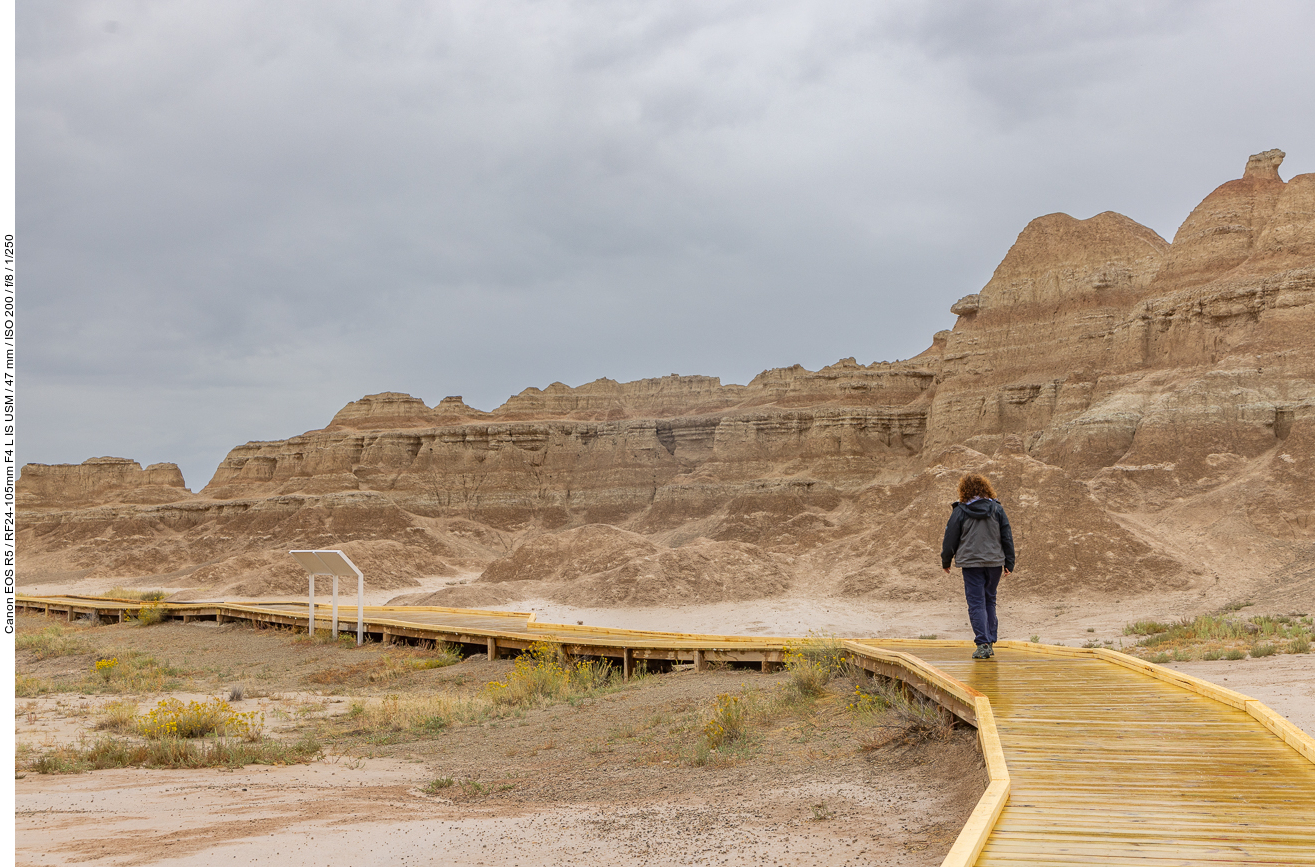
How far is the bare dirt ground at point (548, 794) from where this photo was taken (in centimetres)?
606

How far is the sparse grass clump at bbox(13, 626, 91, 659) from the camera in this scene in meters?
23.6

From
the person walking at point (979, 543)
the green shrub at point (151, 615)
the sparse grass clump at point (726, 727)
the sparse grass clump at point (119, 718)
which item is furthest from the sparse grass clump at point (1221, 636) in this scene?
the green shrub at point (151, 615)

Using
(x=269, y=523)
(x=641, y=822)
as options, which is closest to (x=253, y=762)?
(x=641, y=822)

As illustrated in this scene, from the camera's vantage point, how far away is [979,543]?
31.6 ft

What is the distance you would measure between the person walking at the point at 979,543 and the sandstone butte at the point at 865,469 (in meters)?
22.0

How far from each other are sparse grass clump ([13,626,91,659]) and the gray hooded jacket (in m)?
22.8

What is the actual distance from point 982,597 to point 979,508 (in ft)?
3.43

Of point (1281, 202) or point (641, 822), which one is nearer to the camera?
point (641, 822)

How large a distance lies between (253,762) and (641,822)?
18.1 ft

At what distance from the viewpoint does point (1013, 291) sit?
59500mm

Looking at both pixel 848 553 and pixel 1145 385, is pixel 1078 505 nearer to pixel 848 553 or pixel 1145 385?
pixel 848 553

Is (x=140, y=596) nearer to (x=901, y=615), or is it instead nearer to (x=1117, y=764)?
(x=901, y=615)

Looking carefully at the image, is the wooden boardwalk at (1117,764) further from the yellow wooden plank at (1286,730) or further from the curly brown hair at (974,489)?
the curly brown hair at (974,489)

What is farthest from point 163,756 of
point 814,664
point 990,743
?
point 990,743
